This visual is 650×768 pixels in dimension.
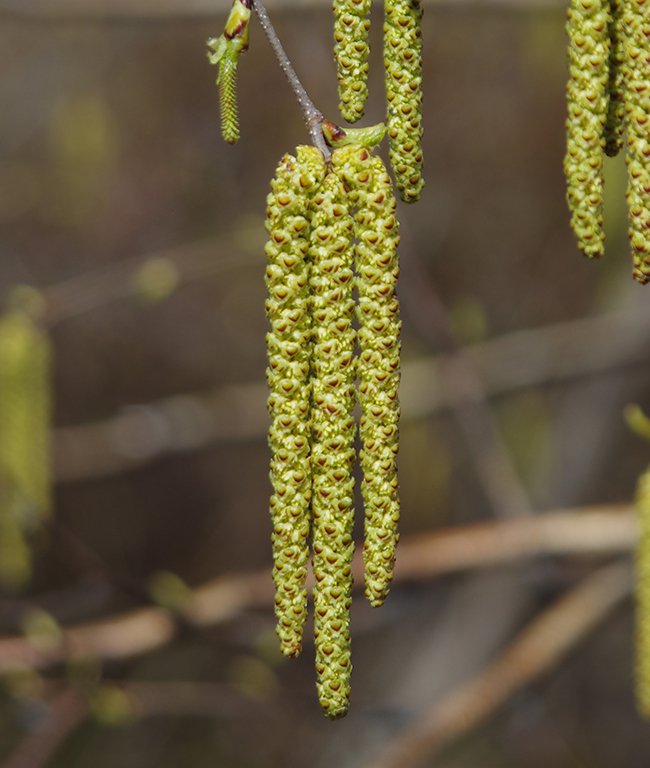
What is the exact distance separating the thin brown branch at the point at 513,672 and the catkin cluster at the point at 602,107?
1855mm

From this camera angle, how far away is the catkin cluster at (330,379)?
942 mm

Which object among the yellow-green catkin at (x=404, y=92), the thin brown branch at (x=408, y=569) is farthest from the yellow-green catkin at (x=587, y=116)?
the thin brown branch at (x=408, y=569)

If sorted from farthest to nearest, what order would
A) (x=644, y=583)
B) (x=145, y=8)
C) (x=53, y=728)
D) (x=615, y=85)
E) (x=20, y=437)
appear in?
1. (x=145, y=8)
2. (x=53, y=728)
3. (x=20, y=437)
4. (x=644, y=583)
5. (x=615, y=85)

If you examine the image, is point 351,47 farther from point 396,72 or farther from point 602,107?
point 602,107

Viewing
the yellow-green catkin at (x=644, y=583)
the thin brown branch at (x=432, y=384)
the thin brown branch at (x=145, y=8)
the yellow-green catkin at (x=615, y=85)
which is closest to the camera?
the yellow-green catkin at (x=615, y=85)

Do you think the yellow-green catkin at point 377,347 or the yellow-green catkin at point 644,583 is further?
the yellow-green catkin at point 644,583

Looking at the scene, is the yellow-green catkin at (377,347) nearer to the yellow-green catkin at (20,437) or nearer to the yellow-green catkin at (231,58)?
the yellow-green catkin at (231,58)

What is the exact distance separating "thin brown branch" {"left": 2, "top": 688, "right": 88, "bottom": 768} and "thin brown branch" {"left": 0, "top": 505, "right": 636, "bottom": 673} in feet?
0.44

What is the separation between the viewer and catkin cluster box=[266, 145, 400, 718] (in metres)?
→ 0.94

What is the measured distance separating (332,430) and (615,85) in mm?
424

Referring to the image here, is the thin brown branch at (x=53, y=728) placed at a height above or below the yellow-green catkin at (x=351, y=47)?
below

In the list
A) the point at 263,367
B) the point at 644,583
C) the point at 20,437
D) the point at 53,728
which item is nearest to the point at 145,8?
the point at 20,437

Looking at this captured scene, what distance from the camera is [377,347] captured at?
38.2 inches

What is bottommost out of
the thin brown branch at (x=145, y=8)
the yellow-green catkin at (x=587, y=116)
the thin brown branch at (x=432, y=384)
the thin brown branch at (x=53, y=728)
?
the thin brown branch at (x=53, y=728)
